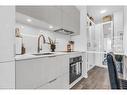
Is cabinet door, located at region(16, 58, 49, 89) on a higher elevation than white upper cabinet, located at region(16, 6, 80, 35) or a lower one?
lower

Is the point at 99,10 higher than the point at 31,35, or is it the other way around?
the point at 99,10

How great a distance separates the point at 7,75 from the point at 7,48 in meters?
0.25

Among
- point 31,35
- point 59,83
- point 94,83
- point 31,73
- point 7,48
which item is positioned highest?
point 31,35

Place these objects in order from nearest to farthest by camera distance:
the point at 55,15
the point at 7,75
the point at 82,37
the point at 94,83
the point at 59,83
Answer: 1. the point at 7,75
2. the point at 59,83
3. the point at 55,15
4. the point at 94,83
5. the point at 82,37

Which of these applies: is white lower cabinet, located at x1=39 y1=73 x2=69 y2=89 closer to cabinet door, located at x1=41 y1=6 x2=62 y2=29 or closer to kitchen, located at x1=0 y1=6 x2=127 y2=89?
kitchen, located at x1=0 y1=6 x2=127 y2=89

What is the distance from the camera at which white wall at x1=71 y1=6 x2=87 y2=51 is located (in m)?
3.60

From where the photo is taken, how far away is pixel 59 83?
6.52 ft

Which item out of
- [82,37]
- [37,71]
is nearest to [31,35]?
[37,71]

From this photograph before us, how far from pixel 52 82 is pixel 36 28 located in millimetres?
1181

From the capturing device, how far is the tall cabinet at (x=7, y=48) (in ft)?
3.19

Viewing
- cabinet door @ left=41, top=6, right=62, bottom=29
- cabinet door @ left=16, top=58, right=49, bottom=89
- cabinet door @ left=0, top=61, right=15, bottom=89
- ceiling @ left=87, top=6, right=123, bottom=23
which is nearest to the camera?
cabinet door @ left=0, top=61, right=15, bottom=89

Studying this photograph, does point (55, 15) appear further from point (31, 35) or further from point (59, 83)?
point (59, 83)

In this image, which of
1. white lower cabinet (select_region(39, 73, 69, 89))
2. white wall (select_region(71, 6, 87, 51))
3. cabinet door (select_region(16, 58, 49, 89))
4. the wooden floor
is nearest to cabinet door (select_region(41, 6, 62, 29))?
cabinet door (select_region(16, 58, 49, 89))
